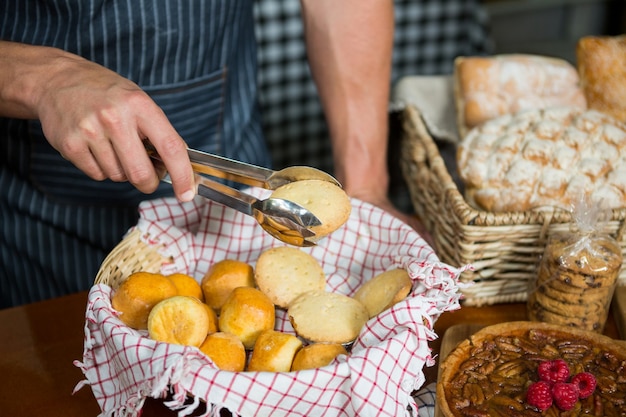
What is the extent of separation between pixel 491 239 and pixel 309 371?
406 mm

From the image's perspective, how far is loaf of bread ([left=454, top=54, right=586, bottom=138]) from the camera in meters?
1.32

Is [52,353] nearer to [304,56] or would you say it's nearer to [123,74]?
[123,74]

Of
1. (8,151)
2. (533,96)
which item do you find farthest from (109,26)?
(533,96)

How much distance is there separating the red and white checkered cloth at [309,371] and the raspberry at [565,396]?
141 millimetres

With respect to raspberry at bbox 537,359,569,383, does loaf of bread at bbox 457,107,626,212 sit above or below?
above

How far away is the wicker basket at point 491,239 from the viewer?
0.96 metres

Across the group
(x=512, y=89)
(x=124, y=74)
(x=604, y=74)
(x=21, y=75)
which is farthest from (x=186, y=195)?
(x=604, y=74)

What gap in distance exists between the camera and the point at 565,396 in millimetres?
750

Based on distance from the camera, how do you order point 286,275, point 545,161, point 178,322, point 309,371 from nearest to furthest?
1. point 309,371
2. point 178,322
3. point 286,275
4. point 545,161

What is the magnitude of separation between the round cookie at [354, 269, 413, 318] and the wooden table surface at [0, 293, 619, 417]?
11 cm

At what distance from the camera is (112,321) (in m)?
0.76

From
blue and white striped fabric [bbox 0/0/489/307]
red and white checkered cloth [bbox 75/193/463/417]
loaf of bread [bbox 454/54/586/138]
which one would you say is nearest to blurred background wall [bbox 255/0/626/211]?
loaf of bread [bbox 454/54/586/138]

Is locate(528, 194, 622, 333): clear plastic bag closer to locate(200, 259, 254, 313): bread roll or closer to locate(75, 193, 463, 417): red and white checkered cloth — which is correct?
locate(75, 193, 463, 417): red and white checkered cloth

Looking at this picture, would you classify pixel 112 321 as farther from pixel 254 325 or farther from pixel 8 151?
pixel 8 151
